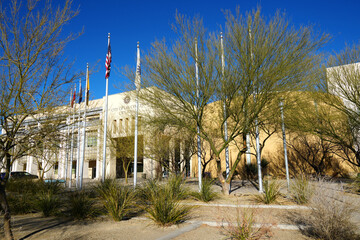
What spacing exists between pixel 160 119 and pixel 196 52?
3.54 meters

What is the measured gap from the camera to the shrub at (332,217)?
535 centimetres

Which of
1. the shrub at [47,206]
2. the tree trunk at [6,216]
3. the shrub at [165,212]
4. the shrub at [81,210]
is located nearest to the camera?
the tree trunk at [6,216]

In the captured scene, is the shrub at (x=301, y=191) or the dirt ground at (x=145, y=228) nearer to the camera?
the dirt ground at (x=145, y=228)

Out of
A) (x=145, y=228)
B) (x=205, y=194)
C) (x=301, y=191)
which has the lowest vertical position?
(x=145, y=228)

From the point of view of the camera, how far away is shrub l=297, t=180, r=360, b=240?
17.6ft

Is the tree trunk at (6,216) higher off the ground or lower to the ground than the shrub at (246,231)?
higher

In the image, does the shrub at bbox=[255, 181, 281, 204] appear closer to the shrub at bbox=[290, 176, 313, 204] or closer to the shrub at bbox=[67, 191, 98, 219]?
the shrub at bbox=[290, 176, 313, 204]

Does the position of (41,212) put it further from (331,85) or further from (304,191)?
(331,85)

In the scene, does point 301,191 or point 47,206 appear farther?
point 301,191

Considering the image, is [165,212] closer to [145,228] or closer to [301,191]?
[145,228]

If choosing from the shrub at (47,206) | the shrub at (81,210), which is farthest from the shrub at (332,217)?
the shrub at (47,206)

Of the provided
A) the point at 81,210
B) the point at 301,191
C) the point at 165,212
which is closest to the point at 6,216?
the point at 81,210

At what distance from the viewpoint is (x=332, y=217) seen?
5359 mm

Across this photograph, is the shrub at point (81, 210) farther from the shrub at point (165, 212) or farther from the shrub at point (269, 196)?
the shrub at point (269, 196)
